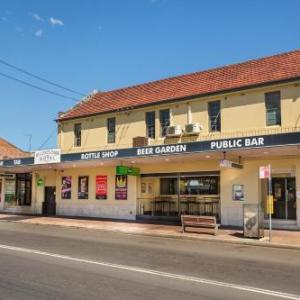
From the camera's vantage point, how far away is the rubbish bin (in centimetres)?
1692

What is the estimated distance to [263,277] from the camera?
30.8ft

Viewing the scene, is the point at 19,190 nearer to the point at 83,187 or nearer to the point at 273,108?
the point at 83,187

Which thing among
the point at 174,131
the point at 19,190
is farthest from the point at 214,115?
the point at 19,190

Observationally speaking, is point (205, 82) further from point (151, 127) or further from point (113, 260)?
point (113, 260)

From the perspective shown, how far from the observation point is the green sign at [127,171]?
933 inches

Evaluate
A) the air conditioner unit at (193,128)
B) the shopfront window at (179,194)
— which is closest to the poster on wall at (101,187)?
the shopfront window at (179,194)

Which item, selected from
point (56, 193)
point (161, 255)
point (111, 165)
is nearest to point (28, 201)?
point (56, 193)

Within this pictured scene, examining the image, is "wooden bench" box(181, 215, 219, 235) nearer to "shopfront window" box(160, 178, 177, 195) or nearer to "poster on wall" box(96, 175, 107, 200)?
"shopfront window" box(160, 178, 177, 195)

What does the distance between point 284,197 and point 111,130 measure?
37.0 ft

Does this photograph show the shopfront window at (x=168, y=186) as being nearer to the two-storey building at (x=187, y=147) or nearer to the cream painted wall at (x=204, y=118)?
the two-storey building at (x=187, y=147)

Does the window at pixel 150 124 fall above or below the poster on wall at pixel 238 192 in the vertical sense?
above

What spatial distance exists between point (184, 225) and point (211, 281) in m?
10.5

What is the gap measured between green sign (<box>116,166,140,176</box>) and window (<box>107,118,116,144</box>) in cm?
272

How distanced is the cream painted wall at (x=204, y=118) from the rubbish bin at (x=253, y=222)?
15.2ft
